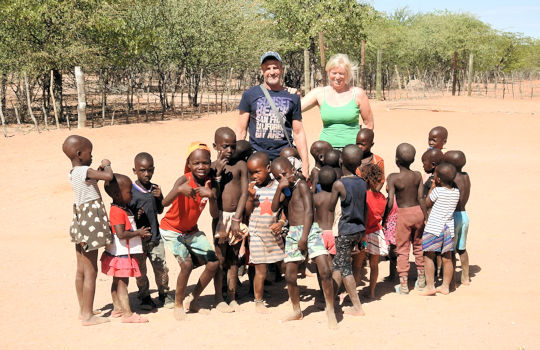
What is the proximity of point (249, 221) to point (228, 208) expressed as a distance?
23cm

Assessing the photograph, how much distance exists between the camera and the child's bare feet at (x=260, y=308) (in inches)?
184

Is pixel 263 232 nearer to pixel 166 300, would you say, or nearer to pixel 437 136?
pixel 166 300

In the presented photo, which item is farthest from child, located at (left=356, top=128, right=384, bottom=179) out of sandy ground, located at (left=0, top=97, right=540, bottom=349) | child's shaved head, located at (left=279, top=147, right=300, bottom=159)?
sandy ground, located at (left=0, top=97, right=540, bottom=349)

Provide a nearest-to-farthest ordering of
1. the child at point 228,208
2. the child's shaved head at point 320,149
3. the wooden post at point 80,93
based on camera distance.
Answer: the child at point 228,208 → the child's shaved head at point 320,149 → the wooden post at point 80,93

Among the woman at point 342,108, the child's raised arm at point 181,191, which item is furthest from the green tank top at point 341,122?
the child's raised arm at point 181,191

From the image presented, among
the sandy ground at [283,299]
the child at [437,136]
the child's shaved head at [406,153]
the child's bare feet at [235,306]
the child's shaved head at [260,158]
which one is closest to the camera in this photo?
the sandy ground at [283,299]

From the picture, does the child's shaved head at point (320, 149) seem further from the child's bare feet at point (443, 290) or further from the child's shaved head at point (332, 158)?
the child's bare feet at point (443, 290)

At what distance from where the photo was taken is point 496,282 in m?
5.38

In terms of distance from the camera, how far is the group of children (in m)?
4.38

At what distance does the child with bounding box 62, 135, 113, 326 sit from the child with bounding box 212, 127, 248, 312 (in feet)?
3.02

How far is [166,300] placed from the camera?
4.95 metres

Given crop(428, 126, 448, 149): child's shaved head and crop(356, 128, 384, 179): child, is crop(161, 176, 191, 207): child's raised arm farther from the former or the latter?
crop(428, 126, 448, 149): child's shaved head

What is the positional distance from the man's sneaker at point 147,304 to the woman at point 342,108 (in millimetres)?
2326

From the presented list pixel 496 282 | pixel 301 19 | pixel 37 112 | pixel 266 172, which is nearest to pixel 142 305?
pixel 266 172
